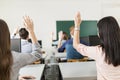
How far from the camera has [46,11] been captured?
26.9 ft

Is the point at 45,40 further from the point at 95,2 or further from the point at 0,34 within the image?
the point at 0,34

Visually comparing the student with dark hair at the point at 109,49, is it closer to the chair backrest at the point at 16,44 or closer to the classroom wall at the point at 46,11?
the chair backrest at the point at 16,44

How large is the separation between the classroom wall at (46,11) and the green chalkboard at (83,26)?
15cm

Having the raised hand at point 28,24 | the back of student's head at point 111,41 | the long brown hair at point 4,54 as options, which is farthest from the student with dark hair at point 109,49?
the long brown hair at point 4,54

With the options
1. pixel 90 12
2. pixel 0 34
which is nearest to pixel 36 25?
pixel 90 12

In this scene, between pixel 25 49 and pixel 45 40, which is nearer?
pixel 25 49

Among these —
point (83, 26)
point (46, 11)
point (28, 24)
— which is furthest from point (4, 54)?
point (83, 26)

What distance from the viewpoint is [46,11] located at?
26.9ft

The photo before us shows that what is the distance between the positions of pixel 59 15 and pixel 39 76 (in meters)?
6.09

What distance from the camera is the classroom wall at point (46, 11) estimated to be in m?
8.09

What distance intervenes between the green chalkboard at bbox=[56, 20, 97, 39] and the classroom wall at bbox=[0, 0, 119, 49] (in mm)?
154

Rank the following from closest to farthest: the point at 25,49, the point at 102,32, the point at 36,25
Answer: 1. the point at 102,32
2. the point at 25,49
3. the point at 36,25

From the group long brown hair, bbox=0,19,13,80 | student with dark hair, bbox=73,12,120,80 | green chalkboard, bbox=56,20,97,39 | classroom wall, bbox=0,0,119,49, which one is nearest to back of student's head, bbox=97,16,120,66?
student with dark hair, bbox=73,12,120,80

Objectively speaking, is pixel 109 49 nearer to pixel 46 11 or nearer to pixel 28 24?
pixel 28 24
